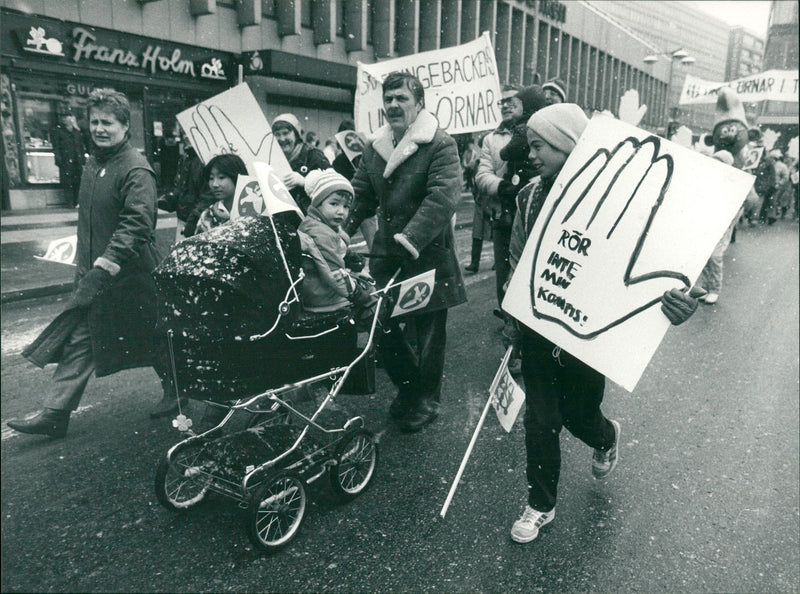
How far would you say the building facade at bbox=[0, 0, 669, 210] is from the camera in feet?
11.5

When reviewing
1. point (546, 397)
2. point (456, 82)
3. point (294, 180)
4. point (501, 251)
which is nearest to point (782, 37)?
point (456, 82)

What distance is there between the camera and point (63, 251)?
12.2 feet

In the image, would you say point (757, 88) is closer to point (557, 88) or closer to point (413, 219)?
point (557, 88)

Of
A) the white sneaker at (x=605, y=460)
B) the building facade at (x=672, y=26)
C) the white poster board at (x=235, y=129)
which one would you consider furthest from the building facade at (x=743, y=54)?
the white sneaker at (x=605, y=460)

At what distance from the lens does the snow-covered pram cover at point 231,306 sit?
258 centimetres

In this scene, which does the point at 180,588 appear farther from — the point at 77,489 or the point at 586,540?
the point at 586,540

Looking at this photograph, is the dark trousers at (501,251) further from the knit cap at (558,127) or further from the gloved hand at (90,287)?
the gloved hand at (90,287)

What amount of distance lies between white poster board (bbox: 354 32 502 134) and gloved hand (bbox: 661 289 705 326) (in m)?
4.51

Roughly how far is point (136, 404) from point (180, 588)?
6.92ft

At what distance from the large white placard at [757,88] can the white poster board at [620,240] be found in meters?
13.7

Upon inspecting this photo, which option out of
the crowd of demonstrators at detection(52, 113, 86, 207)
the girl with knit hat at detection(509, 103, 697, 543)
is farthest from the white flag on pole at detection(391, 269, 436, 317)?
the crowd of demonstrators at detection(52, 113, 86, 207)

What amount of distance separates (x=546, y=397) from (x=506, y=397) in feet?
0.58

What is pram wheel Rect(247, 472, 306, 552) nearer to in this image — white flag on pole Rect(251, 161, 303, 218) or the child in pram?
the child in pram

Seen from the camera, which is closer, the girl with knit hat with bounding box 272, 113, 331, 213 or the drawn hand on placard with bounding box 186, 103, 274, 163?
the drawn hand on placard with bounding box 186, 103, 274, 163
